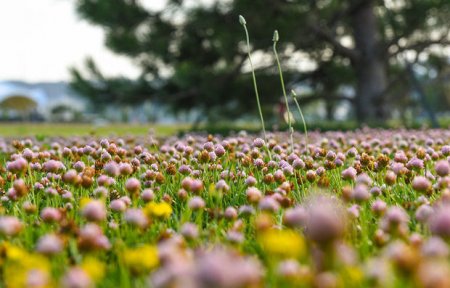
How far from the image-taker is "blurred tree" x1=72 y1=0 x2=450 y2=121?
1198 centimetres

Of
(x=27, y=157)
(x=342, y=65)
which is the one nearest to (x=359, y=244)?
(x=27, y=157)

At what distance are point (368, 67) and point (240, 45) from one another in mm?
3729

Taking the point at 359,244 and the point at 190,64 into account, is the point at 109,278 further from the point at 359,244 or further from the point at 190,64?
the point at 190,64

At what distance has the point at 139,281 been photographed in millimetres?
1348

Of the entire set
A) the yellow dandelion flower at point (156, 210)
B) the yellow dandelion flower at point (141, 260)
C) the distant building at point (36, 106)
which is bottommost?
the yellow dandelion flower at point (141, 260)

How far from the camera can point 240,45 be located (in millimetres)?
12406

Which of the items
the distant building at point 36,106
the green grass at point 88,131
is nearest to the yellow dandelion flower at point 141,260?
the green grass at point 88,131

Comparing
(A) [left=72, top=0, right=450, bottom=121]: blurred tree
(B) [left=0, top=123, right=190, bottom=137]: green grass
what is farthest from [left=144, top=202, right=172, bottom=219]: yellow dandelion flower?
(A) [left=72, top=0, right=450, bottom=121]: blurred tree

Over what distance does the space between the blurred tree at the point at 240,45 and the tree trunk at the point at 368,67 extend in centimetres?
2

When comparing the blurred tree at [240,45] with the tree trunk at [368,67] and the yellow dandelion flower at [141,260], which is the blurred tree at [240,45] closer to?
the tree trunk at [368,67]

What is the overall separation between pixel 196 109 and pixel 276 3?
163 inches

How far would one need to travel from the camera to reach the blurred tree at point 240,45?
12.0 metres

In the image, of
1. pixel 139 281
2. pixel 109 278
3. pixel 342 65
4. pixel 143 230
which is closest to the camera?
pixel 139 281

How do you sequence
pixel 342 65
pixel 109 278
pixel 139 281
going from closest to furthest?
pixel 139 281 → pixel 109 278 → pixel 342 65
